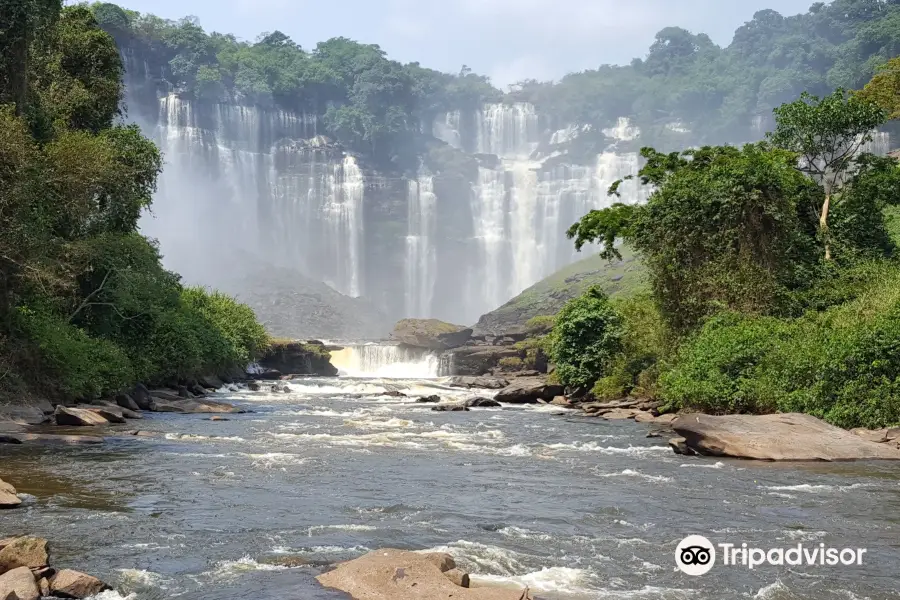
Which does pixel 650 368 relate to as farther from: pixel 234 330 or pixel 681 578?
pixel 234 330

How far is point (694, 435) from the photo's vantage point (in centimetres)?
1845

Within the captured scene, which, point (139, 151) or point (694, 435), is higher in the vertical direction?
point (139, 151)

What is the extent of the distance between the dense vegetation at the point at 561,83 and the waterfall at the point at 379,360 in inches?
2541

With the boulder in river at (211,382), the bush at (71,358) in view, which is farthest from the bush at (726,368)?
the boulder in river at (211,382)

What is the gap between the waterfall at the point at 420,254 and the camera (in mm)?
112562

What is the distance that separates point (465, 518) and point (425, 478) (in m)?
3.54

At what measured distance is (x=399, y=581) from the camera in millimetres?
8070

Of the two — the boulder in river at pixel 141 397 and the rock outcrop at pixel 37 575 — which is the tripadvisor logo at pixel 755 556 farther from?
the boulder in river at pixel 141 397

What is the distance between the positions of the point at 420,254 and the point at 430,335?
4529cm

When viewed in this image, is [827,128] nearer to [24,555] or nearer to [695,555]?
[695,555]

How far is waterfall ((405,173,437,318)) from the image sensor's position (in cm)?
11256

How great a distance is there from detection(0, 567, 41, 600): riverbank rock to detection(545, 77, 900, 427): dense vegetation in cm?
1740

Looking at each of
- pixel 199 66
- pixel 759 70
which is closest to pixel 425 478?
pixel 199 66

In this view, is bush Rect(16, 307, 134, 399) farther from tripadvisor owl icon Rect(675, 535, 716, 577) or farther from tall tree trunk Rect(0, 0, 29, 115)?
tripadvisor owl icon Rect(675, 535, 716, 577)
